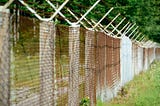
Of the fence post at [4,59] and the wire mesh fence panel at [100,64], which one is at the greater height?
the fence post at [4,59]

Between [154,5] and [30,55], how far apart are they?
42606 millimetres

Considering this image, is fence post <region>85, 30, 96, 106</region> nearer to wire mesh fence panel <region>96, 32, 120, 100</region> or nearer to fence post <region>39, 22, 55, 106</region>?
wire mesh fence panel <region>96, 32, 120, 100</region>

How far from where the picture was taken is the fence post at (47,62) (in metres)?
6.31

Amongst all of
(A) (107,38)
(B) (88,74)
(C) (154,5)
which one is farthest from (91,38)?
(C) (154,5)

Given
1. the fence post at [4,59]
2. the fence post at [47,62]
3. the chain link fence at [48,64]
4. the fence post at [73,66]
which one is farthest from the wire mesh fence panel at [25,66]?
the fence post at [73,66]

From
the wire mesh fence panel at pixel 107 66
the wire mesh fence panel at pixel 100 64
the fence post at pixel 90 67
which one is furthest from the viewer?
the wire mesh fence panel at pixel 107 66

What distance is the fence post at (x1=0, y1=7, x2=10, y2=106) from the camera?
464cm

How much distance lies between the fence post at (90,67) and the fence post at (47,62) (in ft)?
9.92

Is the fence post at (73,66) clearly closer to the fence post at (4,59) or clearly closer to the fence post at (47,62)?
the fence post at (47,62)

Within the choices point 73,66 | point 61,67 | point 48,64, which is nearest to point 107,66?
point 73,66

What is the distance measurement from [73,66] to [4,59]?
3.66 meters

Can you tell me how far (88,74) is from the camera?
1006 cm

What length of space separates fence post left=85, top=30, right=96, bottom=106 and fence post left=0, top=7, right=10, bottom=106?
16.8ft

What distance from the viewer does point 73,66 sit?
8312 millimetres
